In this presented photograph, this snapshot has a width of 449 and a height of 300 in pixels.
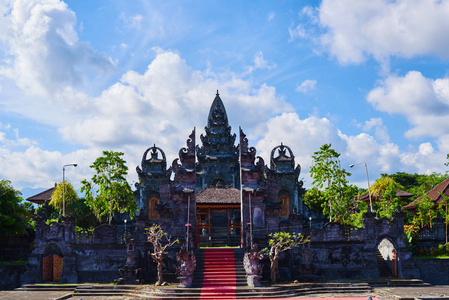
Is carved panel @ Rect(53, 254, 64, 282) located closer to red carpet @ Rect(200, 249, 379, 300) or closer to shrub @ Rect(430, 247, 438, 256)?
red carpet @ Rect(200, 249, 379, 300)

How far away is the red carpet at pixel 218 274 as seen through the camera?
922 inches

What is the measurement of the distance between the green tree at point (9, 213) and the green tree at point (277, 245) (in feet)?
66.6

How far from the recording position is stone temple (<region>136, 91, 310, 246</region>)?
2961 centimetres

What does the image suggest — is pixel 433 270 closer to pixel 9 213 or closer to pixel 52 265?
pixel 52 265

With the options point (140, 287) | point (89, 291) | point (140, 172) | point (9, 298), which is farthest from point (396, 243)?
point (140, 172)

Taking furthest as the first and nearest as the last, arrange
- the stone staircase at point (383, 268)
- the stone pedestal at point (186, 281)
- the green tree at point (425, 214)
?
1. the green tree at point (425, 214)
2. the stone staircase at point (383, 268)
3. the stone pedestal at point (186, 281)

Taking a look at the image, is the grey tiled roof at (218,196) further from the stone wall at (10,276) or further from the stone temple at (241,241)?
the stone wall at (10,276)

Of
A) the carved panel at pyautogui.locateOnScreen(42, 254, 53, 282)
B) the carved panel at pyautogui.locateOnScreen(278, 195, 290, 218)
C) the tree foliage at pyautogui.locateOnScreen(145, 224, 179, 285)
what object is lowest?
the carved panel at pyautogui.locateOnScreen(42, 254, 53, 282)

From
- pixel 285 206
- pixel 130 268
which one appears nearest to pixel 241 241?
pixel 130 268

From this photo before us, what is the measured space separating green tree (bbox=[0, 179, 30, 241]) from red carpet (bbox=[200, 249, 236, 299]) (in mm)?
16578

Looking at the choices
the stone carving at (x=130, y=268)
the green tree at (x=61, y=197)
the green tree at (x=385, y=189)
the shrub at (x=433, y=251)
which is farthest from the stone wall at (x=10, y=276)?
the green tree at (x=385, y=189)

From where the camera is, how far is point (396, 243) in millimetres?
30469

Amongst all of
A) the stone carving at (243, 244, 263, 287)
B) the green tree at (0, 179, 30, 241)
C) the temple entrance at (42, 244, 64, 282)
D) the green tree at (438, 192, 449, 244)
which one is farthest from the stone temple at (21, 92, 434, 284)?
the green tree at (438, 192, 449, 244)

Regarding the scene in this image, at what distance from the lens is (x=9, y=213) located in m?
35.3
